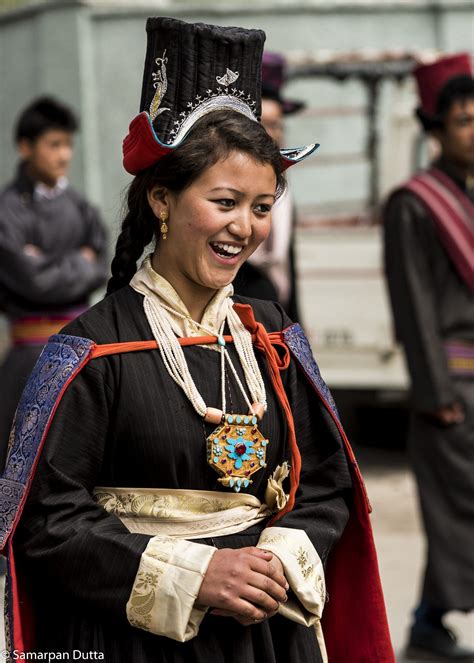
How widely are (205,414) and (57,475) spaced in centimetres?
28

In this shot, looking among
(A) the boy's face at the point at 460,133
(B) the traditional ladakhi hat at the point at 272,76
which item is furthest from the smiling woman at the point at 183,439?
(A) the boy's face at the point at 460,133

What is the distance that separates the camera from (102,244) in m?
6.50

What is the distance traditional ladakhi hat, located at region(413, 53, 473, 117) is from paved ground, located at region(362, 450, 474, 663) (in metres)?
1.97

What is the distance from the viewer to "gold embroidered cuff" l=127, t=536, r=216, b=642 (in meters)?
2.20

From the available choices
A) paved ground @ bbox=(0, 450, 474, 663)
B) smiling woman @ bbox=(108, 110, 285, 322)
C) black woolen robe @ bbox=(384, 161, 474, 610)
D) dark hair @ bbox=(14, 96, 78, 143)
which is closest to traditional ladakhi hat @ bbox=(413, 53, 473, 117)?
black woolen robe @ bbox=(384, 161, 474, 610)

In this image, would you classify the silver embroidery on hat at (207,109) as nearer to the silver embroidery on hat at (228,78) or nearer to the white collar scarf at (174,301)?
the silver embroidery on hat at (228,78)

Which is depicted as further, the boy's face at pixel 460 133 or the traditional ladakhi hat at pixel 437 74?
the traditional ladakhi hat at pixel 437 74

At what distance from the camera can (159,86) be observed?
2389mm

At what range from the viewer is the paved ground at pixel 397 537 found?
208 inches

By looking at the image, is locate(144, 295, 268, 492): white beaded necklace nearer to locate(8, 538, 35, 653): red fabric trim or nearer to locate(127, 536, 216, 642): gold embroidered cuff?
locate(127, 536, 216, 642): gold embroidered cuff

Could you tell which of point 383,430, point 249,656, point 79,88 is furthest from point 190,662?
point 79,88

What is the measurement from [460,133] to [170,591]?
3.07m

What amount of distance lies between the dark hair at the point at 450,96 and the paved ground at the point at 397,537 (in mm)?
1921

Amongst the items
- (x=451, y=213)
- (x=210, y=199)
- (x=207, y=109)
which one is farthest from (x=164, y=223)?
(x=451, y=213)
